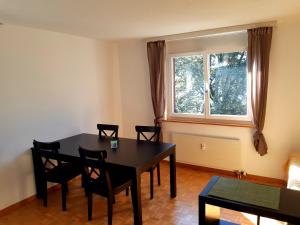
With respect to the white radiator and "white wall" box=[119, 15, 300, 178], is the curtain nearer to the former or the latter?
the white radiator

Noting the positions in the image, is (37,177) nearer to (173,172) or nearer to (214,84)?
(173,172)

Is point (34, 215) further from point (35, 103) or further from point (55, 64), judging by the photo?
point (55, 64)

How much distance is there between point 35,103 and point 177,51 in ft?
7.79

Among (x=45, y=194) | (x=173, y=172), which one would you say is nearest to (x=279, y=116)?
(x=173, y=172)

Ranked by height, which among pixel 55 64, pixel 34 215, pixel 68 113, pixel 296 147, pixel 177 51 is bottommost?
pixel 34 215

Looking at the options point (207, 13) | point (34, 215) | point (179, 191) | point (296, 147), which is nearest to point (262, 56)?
point (207, 13)

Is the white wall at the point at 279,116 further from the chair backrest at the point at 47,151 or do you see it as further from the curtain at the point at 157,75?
the chair backrest at the point at 47,151

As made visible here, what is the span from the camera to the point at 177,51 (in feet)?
13.4

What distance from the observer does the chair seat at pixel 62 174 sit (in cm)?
290

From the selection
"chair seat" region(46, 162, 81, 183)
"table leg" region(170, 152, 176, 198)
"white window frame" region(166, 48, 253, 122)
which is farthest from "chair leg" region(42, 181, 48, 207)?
"white window frame" region(166, 48, 253, 122)

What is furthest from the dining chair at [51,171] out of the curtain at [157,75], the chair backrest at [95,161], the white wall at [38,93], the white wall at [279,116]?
the white wall at [279,116]

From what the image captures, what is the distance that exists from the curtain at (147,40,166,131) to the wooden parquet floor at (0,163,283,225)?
1293 millimetres

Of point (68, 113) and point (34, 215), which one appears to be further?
point (68, 113)

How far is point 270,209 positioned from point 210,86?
2.52 m
